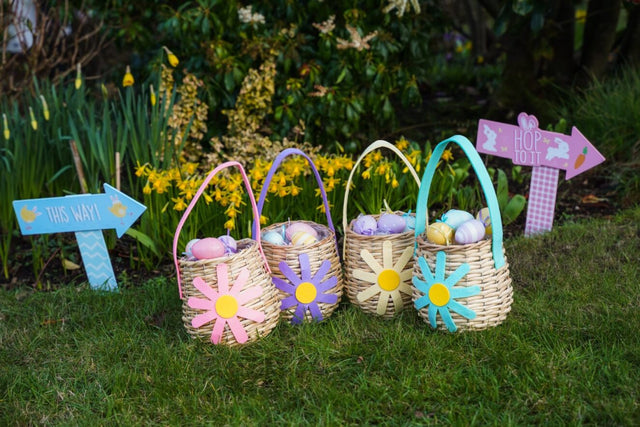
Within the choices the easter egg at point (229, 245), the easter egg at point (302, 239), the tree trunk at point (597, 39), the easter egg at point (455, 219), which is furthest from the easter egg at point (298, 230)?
the tree trunk at point (597, 39)

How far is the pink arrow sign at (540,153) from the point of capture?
9.80 ft

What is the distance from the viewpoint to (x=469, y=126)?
15.5 ft

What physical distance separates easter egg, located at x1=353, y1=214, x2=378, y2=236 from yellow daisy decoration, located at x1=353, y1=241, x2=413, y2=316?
3.6 inches

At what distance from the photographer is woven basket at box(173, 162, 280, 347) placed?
2.22 metres

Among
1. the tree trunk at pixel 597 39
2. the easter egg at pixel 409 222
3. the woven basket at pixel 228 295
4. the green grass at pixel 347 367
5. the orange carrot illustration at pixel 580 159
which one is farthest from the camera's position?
the tree trunk at pixel 597 39

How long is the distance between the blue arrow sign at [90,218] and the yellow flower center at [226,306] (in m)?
0.68

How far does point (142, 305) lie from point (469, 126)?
284 cm

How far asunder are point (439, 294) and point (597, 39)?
3272mm

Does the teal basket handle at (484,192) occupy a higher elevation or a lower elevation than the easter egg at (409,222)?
higher

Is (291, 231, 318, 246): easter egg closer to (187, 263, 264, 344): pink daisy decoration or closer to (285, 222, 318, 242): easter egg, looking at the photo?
(285, 222, 318, 242): easter egg

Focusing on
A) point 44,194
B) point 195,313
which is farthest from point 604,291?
point 44,194

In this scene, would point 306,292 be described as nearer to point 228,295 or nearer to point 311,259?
point 311,259

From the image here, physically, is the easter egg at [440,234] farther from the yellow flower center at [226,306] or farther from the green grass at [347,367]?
the yellow flower center at [226,306]

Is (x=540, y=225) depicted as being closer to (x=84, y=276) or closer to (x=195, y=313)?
(x=195, y=313)
